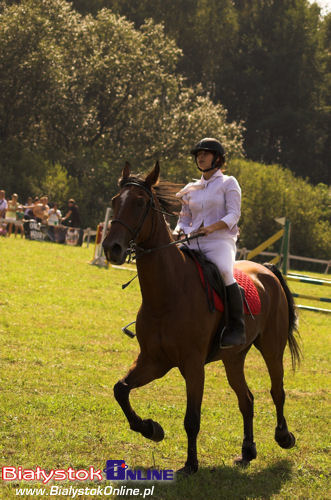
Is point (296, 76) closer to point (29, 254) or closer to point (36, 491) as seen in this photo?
point (29, 254)

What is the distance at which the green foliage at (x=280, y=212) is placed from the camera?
43.4 metres

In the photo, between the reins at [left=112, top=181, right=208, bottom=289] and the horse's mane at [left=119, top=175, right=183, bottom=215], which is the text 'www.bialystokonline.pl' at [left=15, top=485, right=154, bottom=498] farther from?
the horse's mane at [left=119, top=175, right=183, bottom=215]

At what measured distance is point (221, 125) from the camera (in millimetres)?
54188

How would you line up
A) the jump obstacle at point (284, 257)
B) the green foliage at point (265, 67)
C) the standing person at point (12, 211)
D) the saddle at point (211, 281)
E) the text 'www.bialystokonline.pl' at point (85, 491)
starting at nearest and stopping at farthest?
the text 'www.bialystokonline.pl' at point (85, 491) → the saddle at point (211, 281) → the jump obstacle at point (284, 257) → the standing person at point (12, 211) → the green foliage at point (265, 67)

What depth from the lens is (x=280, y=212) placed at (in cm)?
4328

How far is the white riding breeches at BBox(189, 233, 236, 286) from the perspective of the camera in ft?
21.7

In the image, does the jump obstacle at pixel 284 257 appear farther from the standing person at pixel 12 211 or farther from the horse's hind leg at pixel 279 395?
the horse's hind leg at pixel 279 395

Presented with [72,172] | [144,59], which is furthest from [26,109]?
[144,59]

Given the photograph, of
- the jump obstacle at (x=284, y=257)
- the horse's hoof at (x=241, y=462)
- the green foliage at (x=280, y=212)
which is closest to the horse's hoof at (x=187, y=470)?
the horse's hoof at (x=241, y=462)

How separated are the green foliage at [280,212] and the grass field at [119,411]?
28495 mm

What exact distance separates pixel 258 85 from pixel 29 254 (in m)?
50.9

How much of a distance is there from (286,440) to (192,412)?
1.57m

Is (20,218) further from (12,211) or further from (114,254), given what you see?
(114,254)

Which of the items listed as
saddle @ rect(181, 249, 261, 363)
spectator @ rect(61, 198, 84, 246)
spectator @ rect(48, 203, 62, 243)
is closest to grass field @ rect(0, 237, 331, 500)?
saddle @ rect(181, 249, 261, 363)
